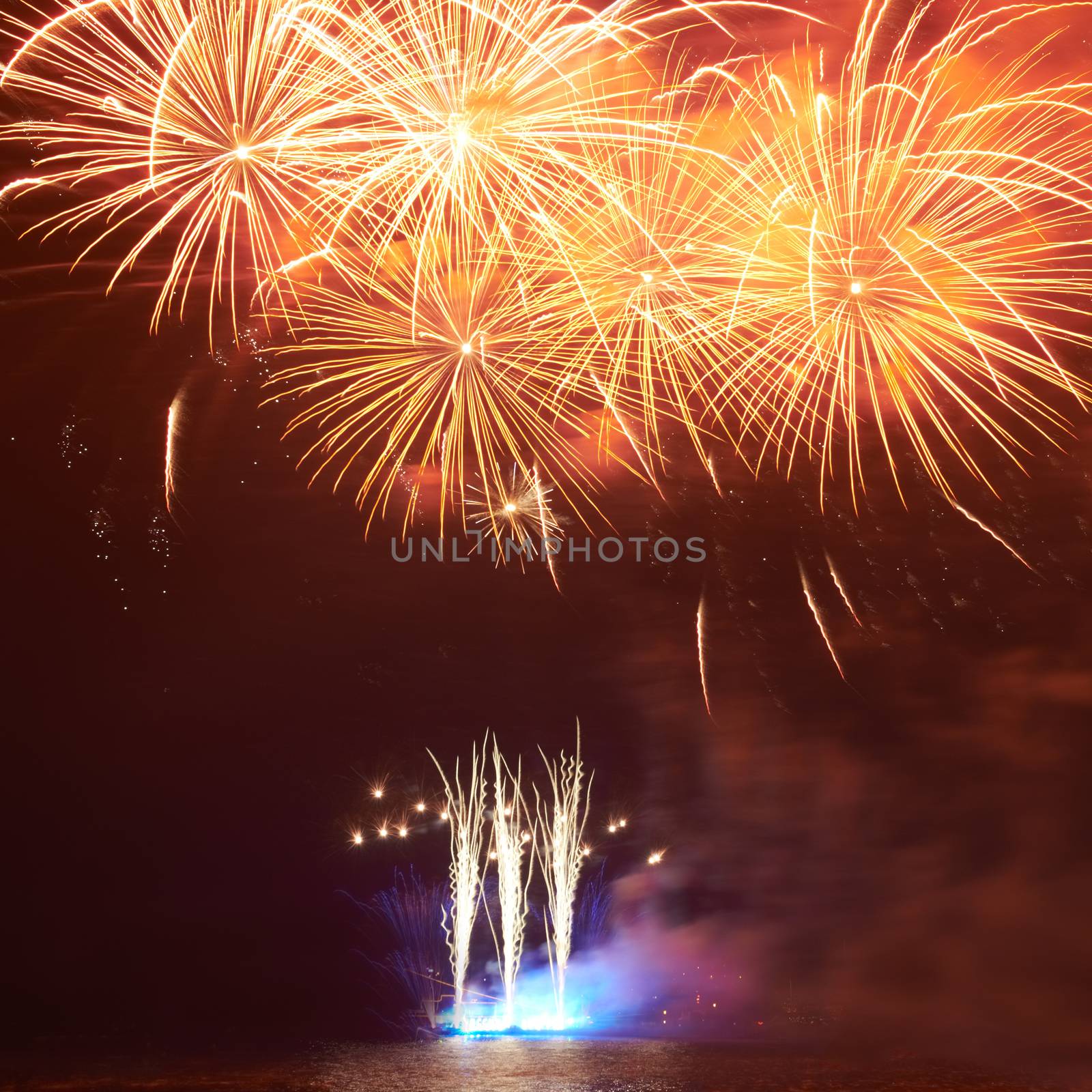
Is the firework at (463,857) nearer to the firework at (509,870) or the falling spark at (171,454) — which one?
the firework at (509,870)

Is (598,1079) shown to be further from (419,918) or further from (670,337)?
(670,337)

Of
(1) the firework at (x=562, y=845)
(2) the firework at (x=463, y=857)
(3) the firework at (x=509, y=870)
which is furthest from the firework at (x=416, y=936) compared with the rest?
(1) the firework at (x=562, y=845)

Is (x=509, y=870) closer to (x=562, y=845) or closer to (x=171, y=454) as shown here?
(x=562, y=845)

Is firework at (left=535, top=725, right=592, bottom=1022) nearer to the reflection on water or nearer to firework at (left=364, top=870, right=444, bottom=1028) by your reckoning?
the reflection on water

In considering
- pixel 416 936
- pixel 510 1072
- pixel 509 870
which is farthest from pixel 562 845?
pixel 510 1072

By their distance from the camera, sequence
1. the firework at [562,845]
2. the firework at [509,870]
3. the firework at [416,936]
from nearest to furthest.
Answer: the firework at [509,870]
the firework at [562,845]
the firework at [416,936]

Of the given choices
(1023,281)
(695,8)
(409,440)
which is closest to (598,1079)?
(409,440)
